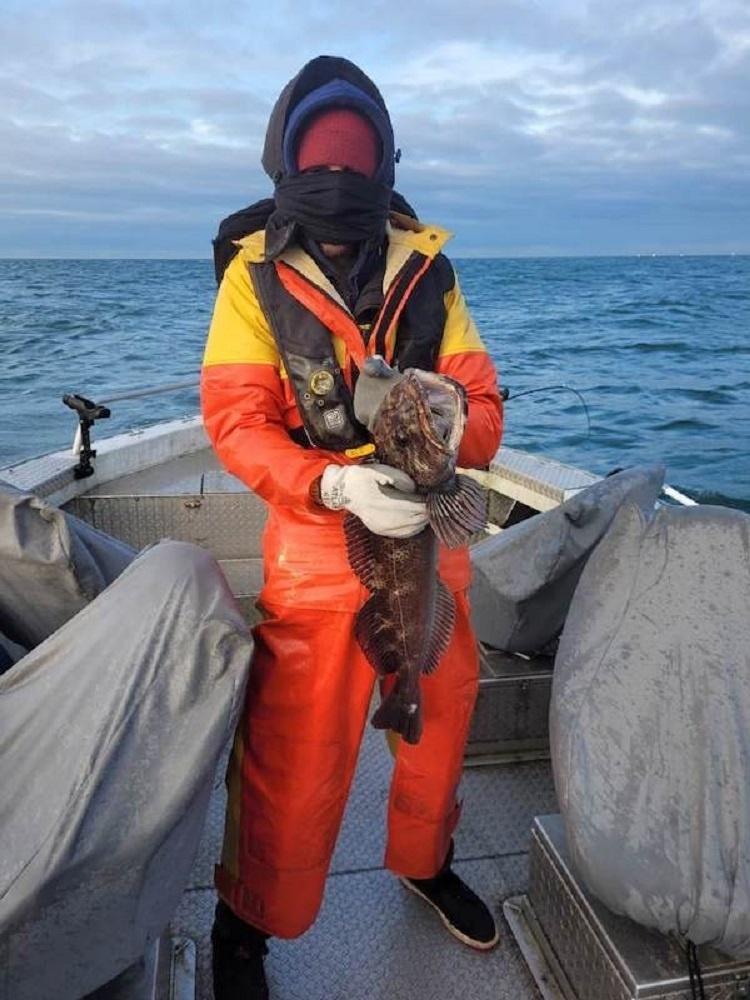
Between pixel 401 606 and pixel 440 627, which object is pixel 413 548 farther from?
pixel 440 627

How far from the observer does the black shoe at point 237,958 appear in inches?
99.4

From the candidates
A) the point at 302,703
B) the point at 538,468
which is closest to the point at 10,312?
the point at 538,468

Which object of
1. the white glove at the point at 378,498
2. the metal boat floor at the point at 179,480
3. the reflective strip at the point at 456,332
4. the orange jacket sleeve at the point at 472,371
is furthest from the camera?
the metal boat floor at the point at 179,480

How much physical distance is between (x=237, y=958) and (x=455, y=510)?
1.56 meters

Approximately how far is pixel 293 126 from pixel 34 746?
5.95 ft

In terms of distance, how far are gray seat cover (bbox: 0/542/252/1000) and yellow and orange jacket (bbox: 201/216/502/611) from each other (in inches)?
17.3

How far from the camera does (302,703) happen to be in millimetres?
2480

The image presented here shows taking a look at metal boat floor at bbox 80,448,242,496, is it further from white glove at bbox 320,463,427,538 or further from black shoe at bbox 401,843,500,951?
white glove at bbox 320,463,427,538

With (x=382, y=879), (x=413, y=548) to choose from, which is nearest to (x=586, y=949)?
(x=382, y=879)

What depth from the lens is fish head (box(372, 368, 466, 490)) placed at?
1.96 metres

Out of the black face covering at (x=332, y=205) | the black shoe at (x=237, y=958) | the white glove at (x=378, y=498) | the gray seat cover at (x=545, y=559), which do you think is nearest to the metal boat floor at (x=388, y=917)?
the black shoe at (x=237, y=958)

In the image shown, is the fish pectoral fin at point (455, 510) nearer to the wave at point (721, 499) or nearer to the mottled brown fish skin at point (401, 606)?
the mottled brown fish skin at point (401, 606)

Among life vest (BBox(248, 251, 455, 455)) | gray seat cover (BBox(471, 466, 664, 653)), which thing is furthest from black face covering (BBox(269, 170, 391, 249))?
gray seat cover (BBox(471, 466, 664, 653))

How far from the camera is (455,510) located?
214 cm
